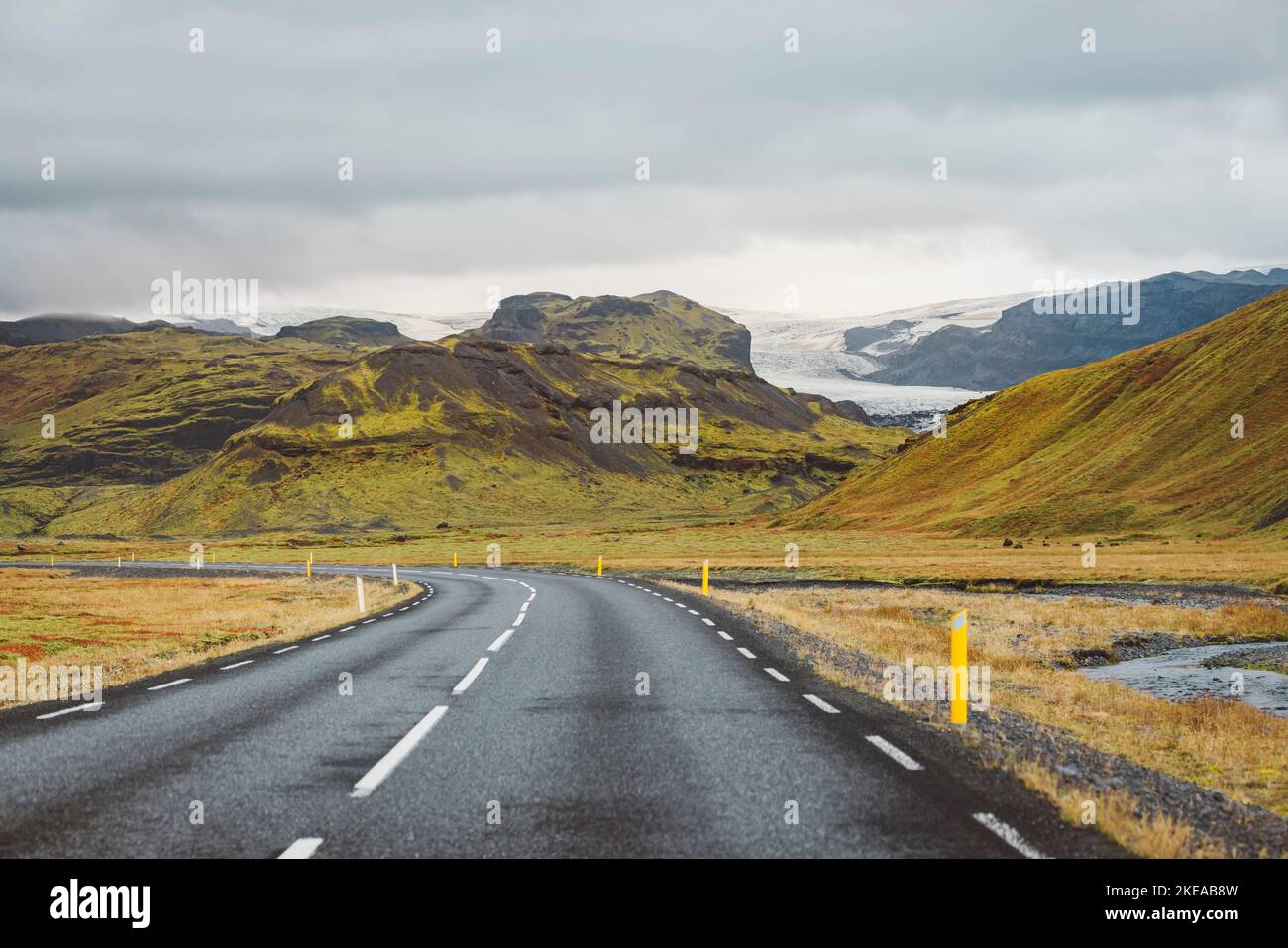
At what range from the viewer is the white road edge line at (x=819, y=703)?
1131 centimetres

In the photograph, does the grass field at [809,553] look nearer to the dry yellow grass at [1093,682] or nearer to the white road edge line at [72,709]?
the dry yellow grass at [1093,682]

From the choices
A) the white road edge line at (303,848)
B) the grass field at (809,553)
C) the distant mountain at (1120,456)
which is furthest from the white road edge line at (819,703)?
the distant mountain at (1120,456)

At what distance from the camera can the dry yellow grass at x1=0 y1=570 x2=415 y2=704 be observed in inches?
809

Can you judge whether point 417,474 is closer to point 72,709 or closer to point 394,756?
point 72,709

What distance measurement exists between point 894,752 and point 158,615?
29720 mm

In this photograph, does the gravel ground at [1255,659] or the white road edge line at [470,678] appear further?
the gravel ground at [1255,659]

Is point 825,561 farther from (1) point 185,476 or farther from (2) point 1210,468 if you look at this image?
(1) point 185,476

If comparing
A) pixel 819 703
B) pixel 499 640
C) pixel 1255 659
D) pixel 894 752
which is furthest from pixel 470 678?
pixel 1255 659

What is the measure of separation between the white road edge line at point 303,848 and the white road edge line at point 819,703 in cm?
640

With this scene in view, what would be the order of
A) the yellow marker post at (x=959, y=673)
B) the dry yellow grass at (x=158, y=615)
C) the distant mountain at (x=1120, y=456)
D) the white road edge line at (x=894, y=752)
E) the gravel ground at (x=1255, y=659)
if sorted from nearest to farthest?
the white road edge line at (x=894, y=752)
the yellow marker post at (x=959, y=673)
the gravel ground at (x=1255, y=659)
the dry yellow grass at (x=158, y=615)
the distant mountain at (x=1120, y=456)

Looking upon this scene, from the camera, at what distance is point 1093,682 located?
17.3 m

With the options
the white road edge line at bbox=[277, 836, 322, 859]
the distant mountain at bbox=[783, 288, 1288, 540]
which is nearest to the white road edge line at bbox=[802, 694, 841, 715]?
the white road edge line at bbox=[277, 836, 322, 859]

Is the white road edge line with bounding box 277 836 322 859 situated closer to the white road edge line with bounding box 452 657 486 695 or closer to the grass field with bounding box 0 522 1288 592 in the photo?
the white road edge line with bounding box 452 657 486 695
